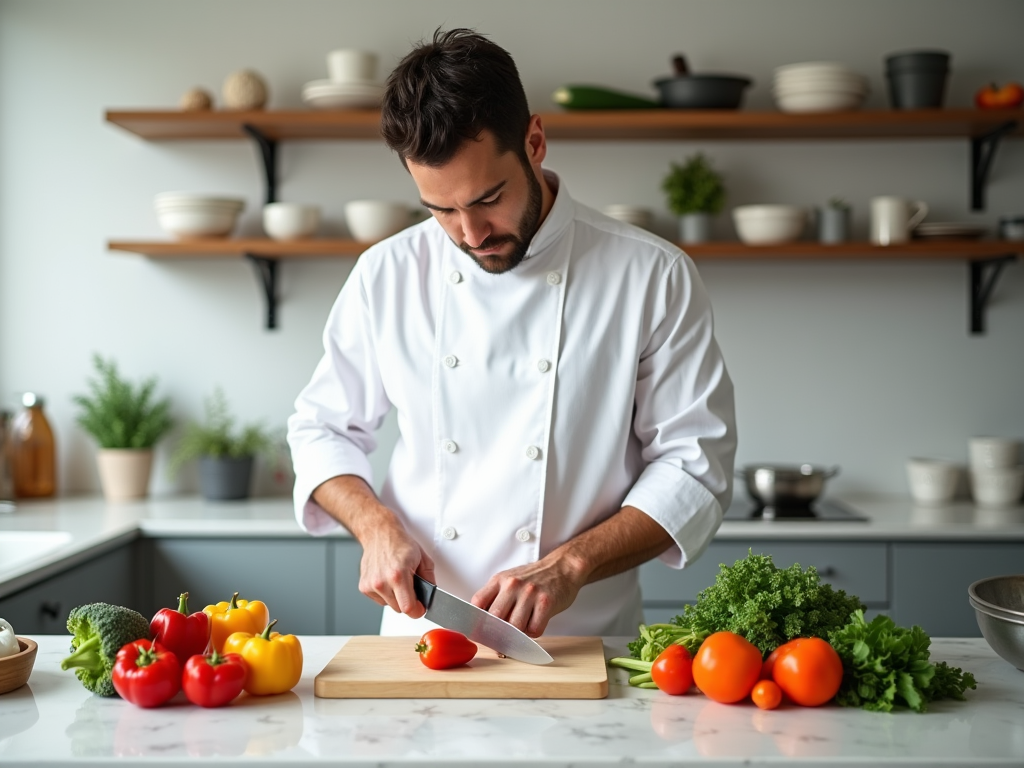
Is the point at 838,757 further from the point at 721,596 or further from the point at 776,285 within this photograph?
the point at 776,285

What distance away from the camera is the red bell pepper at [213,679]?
4.17 feet

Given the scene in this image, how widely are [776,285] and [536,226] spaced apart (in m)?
1.79

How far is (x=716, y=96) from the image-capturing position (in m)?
3.11

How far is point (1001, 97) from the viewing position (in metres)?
3.10

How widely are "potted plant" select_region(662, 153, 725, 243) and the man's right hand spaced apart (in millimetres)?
1717

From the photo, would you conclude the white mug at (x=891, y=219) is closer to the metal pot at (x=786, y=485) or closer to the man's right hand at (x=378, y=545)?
the metal pot at (x=786, y=485)

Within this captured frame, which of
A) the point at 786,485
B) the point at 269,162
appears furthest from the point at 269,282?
the point at 786,485

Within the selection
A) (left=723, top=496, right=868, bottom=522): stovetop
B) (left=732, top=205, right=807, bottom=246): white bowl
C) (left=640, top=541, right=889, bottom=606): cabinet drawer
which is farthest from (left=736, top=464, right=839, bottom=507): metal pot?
(left=732, top=205, right=807, bottom=246): white bowl

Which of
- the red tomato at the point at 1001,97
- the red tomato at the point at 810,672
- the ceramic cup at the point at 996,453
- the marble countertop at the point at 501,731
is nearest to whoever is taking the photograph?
the marble countertop at the point at 501,731

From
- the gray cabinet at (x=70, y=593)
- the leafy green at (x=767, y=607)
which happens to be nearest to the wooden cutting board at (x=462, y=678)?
the leafy green at (x=767, y=607)

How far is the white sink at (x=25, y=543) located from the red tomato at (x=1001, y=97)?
9.27ft

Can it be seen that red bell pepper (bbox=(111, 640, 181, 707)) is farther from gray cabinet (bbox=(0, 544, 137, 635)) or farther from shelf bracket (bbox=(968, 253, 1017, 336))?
shelf bracket (bbox=(968, 253, 1017, 336))

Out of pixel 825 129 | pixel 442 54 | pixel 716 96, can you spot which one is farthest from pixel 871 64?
pixel 442 54

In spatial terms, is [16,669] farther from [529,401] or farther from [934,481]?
[934,481]
